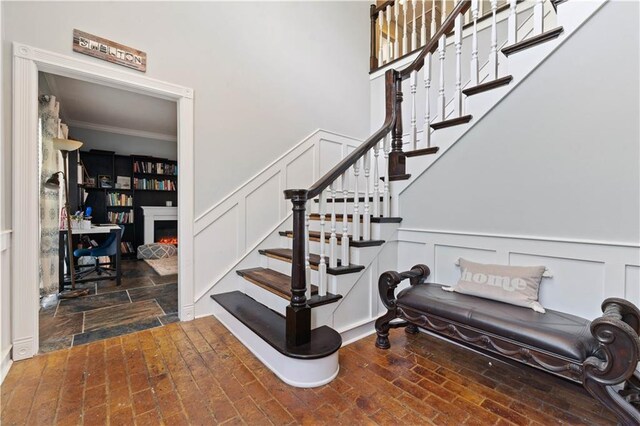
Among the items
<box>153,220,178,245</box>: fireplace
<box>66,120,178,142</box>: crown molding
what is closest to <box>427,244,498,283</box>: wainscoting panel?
<box>153,220,178,245</box>: fireplace

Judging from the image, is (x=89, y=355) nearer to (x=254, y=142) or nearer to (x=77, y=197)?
(x=254, y=142)

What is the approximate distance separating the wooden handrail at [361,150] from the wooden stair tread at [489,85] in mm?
599

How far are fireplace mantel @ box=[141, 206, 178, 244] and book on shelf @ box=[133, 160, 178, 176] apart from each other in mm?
785

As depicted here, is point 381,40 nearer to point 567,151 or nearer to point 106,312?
point 567,151

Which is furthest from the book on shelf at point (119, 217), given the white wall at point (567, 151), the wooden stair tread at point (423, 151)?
the white wall at point (567, 151)

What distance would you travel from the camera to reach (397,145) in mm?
2520

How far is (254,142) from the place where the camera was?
2945 mm

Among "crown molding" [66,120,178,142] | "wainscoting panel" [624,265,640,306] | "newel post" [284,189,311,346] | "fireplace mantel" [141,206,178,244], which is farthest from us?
"fireplace mantel" [141,206,178,244]

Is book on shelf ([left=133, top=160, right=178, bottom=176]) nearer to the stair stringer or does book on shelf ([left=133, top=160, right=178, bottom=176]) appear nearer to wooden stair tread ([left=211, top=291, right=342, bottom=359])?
wooden stair tread ([left=211, top=291, right=342, bottom=359])

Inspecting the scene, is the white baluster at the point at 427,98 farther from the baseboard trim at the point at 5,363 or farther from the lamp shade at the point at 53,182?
the lamp shade at the point at 53,182

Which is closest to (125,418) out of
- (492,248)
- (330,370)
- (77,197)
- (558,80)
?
(330,370)

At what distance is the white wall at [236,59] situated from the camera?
6.86ft

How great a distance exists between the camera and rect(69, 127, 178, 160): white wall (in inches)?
208

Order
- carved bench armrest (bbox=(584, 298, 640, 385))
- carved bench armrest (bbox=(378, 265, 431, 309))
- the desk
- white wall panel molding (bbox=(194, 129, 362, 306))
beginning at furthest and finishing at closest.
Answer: the desk < white wall panel molding (bbox=(194, 129, 362, 306)) < carved bench armrest (bbox=(378, 265, 431, 309)) < carved bench armrest (bbox=(584, 298, 640, 385))
